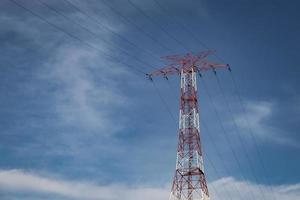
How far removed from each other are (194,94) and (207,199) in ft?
48.6

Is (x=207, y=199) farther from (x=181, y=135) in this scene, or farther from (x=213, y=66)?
(x=213, y=66)

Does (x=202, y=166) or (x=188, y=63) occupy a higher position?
(x=188, y=63)

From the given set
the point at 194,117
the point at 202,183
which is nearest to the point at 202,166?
the point at 202,183

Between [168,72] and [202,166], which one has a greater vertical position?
[168,72]

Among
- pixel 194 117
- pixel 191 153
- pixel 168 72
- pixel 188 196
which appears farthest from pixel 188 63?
pixel 188 196

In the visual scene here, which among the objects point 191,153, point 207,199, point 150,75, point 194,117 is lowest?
point 207,199

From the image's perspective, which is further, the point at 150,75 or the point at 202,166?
the point at 150,75

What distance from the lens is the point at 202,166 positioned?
74.2 meters

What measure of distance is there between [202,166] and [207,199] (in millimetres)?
4448

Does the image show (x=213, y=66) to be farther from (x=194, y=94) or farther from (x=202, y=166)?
(x=202, y=166)

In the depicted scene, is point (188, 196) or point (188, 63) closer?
point (188, 196)

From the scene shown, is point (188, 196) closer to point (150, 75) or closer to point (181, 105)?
point (181, 105)

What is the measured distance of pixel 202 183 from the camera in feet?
242

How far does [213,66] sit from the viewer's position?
253ft
